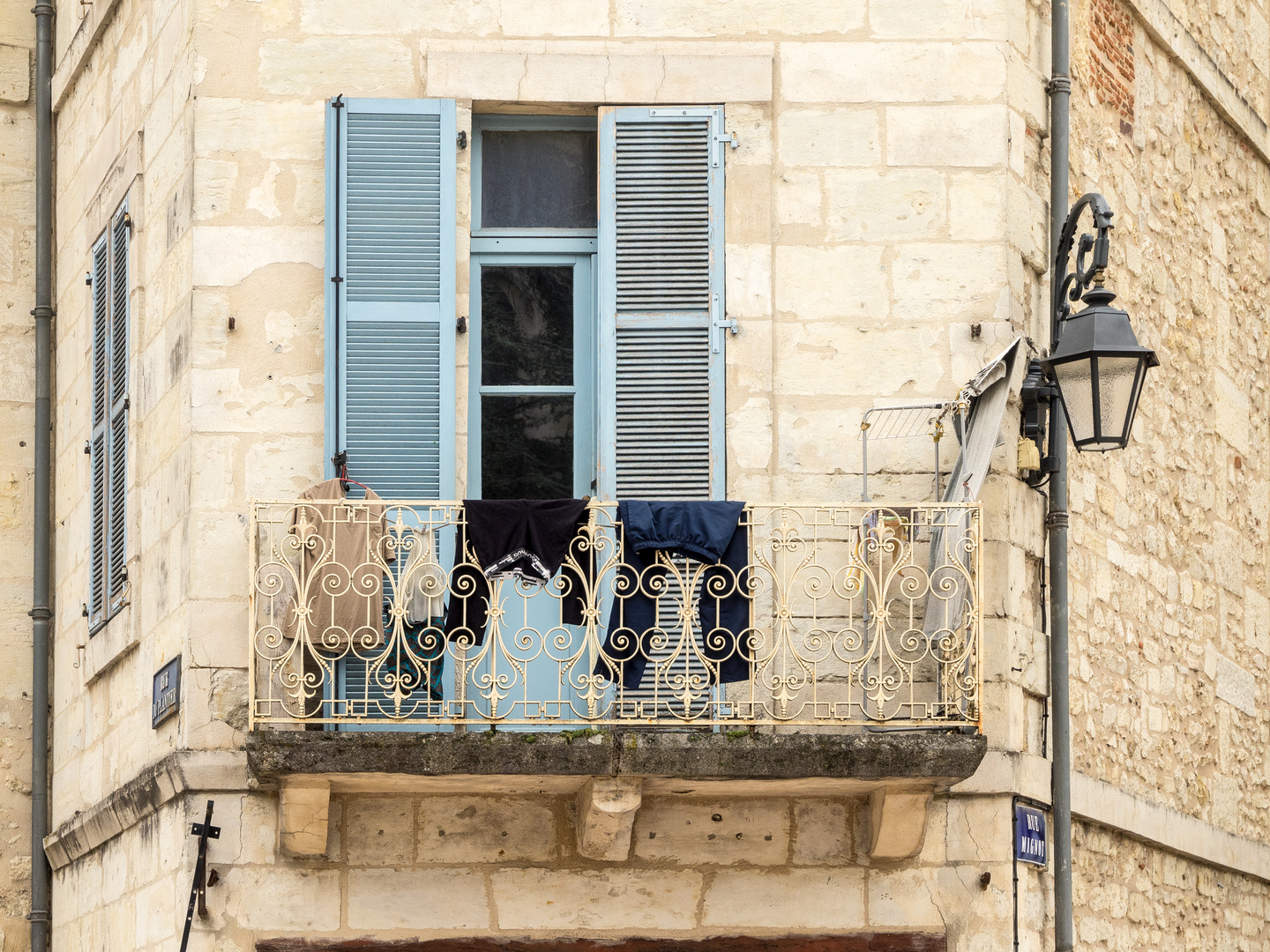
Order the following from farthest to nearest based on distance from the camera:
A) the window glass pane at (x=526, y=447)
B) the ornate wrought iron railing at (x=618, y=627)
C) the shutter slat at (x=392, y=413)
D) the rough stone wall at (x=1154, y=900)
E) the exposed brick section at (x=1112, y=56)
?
the exposed brick section at (x=1112, y=56) < the rough stone wall at (x=1154, y=900) < the window glass pane at (x=526, y=447) < the shutter slat at (x=392, y=413) < the ornate wrought iron railing at (x=618, y=627)

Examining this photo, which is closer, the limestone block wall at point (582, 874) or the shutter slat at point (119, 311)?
the limestone block wall at point (582, 874)

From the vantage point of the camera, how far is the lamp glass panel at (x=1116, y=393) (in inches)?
330

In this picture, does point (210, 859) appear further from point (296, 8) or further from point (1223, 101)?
point (1223, 101)

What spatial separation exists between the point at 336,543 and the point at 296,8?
7.84ft

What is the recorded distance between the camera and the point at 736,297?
9.11 meters

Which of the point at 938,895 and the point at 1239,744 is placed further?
the point at 1239,744

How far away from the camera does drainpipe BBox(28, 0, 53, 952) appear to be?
10.8 meters

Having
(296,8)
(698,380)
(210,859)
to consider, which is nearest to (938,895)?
(698,380)

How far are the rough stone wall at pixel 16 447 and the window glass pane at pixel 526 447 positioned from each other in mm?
3202

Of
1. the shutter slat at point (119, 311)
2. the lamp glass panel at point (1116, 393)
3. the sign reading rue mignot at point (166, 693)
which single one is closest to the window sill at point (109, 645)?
the sign reading rue mignot at point (166, 693)

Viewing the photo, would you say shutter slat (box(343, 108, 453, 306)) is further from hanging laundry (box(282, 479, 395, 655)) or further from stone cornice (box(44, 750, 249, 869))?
stone cornice (box(44, 750, 249, 869))

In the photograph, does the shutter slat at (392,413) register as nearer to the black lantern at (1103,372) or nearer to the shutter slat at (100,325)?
the shutter slat at (100,325)

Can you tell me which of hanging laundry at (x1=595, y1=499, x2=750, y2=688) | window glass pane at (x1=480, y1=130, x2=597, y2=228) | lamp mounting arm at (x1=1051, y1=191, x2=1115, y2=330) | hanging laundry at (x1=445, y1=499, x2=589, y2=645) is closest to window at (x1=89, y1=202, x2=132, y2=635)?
window glass pane at (x1=480, y1=130, x2=597, y2=228)

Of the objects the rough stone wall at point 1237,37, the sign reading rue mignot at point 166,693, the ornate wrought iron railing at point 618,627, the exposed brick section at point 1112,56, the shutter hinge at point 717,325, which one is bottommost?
the sign reading rue mignot at point 166,693
